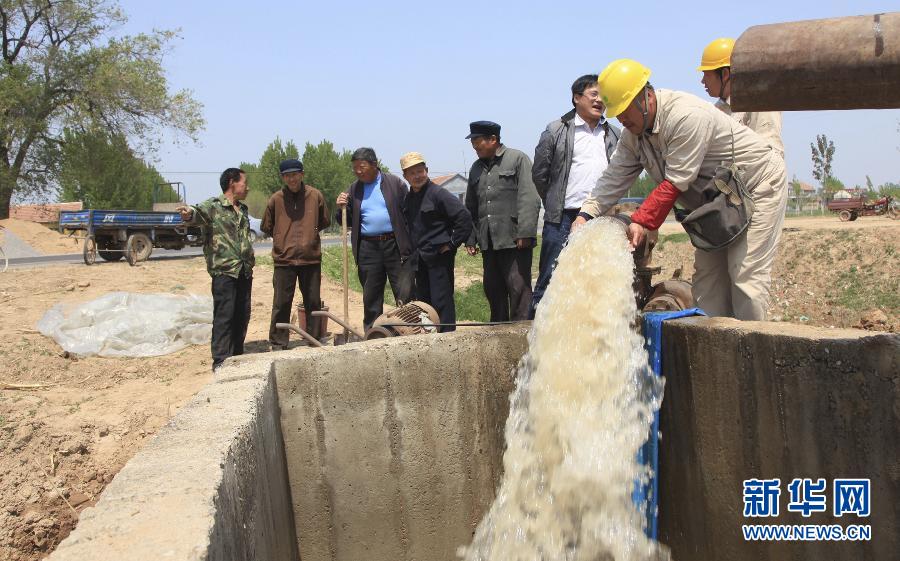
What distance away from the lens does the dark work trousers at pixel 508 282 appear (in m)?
6.11

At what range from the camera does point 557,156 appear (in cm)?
576

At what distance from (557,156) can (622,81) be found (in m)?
1.86

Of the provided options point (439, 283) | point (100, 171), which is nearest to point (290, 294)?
point (439, 283)

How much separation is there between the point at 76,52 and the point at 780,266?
2779cm

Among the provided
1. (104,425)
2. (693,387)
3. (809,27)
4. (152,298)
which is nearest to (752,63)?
(809,27)

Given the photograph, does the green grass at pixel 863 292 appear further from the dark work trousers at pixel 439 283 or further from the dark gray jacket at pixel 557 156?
the dark work trousers at pixel 439 283

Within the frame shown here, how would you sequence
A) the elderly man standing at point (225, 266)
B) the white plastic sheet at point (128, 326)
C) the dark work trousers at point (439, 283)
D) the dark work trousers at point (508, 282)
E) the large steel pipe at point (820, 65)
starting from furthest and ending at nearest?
the white plastic sheet at point (128, 326), the elderly man standing at point (225, 266), the dark work trousers at point (439, 283), the dark work trousers at point (508, 282), the large steel pipe at point (820, 65)

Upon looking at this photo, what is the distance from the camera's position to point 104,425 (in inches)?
227

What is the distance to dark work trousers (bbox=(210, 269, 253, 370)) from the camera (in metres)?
6.44

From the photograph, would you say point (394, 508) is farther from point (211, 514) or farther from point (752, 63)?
point (752, 63)

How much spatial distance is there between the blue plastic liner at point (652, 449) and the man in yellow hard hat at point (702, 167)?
469 millimetres

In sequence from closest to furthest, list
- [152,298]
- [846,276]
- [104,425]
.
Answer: [104,425], [152,298], [846,276]

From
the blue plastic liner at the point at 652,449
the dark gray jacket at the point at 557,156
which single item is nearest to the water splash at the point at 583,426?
the blue plastic liner at the point at 652,449

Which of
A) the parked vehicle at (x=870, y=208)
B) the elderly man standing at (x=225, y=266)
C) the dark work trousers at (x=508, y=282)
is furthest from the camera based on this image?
the parked vehicle at (x=870, y=208)
